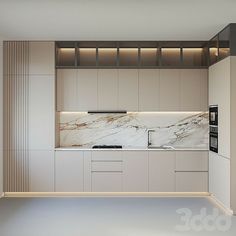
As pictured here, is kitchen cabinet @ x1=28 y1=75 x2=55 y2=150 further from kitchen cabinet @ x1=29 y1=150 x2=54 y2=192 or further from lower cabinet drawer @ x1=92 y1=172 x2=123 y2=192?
lower cabinet drawer @ x1=92 y1=172 x2=123 y2=192

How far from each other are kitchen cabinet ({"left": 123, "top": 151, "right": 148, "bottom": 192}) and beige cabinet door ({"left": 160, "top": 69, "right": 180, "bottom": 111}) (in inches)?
38.6

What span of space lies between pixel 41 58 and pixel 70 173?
213 centimetres

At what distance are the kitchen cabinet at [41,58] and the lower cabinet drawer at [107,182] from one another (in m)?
2.04

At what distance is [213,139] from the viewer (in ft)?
21.0

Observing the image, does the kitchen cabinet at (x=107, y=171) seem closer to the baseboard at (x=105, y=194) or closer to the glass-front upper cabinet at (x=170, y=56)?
the baseboard at (x=105, y=194)

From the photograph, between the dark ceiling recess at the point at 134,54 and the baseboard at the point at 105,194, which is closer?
the baseboard at the point at 105,194

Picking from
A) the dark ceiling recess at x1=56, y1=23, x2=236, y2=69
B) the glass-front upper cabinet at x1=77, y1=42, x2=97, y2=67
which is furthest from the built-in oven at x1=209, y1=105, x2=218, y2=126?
the glass-front upper cabinet at x1=77, y1=42, x2=97, y2=67

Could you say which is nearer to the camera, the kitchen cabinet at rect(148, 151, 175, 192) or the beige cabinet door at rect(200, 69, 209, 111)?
the kitchen cabinet at rect(148, 151, 175, 192)

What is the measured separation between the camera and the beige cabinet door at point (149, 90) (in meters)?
6.80

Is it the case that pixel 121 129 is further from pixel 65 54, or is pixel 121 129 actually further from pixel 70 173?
pixel 65 54

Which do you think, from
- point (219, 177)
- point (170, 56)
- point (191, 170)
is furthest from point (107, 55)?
point (219, 177)

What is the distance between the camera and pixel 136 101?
6.80 m

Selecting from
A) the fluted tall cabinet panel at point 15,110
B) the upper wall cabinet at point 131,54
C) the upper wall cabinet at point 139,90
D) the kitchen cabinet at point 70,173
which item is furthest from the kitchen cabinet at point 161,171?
the fluted tall cabinet panel at point 15,110

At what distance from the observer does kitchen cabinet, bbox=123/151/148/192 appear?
6.63 meters
